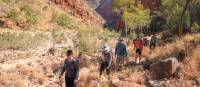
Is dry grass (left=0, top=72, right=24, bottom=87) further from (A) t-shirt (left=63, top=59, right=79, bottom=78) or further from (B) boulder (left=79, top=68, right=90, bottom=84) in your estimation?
(A) t-shirt (left=63, top=59, right=79, bottom=78)

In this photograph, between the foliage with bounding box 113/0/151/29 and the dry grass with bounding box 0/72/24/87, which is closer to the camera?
the dry grass with bounding box 0/72/24/87

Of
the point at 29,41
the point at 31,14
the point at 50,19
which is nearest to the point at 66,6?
the point at 50,19

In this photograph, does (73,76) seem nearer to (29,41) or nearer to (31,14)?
(29,41)

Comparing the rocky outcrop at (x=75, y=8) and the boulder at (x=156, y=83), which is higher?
the boulder at (x=156, y=83)

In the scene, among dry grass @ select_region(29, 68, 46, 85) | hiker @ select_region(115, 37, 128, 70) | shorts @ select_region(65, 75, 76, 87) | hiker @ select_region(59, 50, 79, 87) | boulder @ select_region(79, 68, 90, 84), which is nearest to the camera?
hiker @ select_region(59, 50, 79, 87)

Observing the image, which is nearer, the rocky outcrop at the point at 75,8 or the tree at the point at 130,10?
the tree at the point at 130,10

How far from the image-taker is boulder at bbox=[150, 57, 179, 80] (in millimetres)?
12874

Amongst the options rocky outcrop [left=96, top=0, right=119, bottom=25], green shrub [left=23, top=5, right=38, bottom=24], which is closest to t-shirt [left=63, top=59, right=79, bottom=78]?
green shrub [left=23, top=5, right=38, bottom=24]

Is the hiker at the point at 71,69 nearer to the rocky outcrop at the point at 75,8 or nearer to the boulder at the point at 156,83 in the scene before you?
the boulder at the point at 156,83

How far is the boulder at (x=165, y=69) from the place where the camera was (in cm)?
1287

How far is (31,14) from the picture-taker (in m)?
46.9

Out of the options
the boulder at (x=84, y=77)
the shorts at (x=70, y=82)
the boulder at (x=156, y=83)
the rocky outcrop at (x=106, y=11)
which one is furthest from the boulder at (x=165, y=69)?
the rocky outcrop at (x=106, y=11)

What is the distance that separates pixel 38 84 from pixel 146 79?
12.3ft

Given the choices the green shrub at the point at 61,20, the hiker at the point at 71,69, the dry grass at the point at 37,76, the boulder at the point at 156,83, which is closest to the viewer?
the hiker at the point at 71,69
